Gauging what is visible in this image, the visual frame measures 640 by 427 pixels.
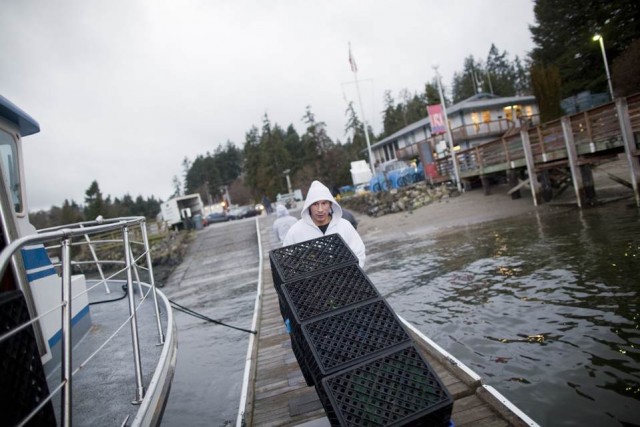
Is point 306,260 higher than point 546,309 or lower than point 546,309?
higher

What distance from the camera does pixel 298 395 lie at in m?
4.05

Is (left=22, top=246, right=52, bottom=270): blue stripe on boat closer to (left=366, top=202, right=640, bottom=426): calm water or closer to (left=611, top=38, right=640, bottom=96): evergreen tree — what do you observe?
(left=366, top=202, right=640, bottom=426): calm water

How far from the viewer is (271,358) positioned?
5.29 m

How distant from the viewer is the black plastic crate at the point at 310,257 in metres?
2.86

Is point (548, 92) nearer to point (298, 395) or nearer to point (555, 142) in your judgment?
point (555, 142)

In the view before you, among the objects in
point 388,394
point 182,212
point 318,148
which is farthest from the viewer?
point 318,148

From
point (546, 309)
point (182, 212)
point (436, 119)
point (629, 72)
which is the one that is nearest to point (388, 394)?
point (546, 309)

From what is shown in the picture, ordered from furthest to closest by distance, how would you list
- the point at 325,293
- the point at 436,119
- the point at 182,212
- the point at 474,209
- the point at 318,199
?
1. the point at 182,212
2. the point at 436,119
3. the point at 474,209
4. the point at 318,199
5. the point at 325,293

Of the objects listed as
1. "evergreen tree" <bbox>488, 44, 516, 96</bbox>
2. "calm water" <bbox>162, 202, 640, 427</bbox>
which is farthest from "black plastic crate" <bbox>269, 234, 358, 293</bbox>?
"evergreen tree" <bbox>488, 44, 516, 96</bbox>

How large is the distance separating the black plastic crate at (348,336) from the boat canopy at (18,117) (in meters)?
3.52

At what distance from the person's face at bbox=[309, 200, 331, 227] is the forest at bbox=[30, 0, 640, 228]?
31692mm

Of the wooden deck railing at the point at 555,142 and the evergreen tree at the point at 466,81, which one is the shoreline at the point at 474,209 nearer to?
the wooden deck railing at the point at 555,142

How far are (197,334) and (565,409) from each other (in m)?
7.96

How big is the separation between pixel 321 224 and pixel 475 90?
278 ft
